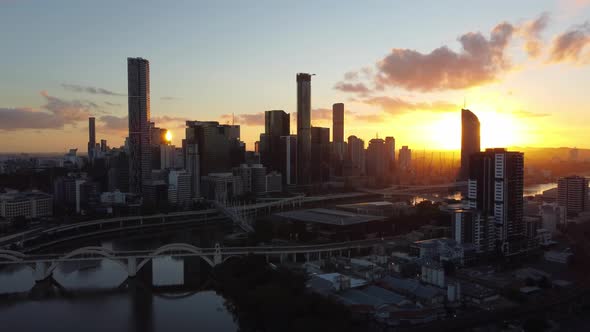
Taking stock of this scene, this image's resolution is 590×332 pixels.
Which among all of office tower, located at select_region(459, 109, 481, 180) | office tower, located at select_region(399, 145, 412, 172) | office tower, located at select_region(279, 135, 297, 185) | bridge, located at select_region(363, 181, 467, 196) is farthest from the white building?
office tower, located at select_region(399, 145, 412, 172)

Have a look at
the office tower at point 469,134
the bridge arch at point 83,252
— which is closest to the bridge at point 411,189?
the office tower at point 469,134

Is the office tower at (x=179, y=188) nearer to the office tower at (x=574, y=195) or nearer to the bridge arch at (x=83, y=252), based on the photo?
the bridge arch at (x=83, y=252)

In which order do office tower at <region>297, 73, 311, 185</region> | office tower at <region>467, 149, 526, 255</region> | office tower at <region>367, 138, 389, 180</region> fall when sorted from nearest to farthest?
office tower at <region>467, 149, 526, 255</region> < office tower at <region>297, 73, 311, 185</region> < office tower at <region>367, 138, 389, 180</region>

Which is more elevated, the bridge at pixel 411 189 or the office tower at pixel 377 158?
the office tower at pixel 377 158

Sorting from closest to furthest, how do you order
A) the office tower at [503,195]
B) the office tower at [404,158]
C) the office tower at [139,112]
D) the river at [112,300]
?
the river at [112,300], the office tower at [503,195], the office tower at [139,112], the office tower at [404,158]

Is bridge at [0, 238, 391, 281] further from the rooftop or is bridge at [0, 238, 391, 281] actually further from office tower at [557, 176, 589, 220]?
office tower at [557, 176, 589, 220]

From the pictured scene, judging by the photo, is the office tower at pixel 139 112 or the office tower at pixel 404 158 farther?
the office tower at pixel 404 158
